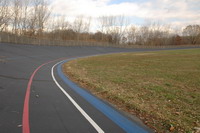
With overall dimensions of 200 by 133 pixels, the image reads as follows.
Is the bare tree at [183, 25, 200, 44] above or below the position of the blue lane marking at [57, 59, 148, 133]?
above

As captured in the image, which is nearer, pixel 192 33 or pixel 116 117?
pixel 116 117

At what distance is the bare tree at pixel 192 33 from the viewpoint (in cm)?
11050

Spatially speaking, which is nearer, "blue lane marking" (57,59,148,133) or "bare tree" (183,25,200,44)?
"blue lane marking" (57,59,148,133)

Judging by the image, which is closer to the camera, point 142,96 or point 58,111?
point 58,111

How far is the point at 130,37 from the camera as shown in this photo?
103750 millimetres

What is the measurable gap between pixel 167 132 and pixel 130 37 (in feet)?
338

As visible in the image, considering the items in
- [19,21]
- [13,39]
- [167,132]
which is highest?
[19,21]

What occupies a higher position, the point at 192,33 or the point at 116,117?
the point at 192,33

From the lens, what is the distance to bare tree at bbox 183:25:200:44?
110 meters

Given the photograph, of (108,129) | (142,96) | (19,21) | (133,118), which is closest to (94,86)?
(142,96)

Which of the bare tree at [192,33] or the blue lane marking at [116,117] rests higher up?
the bare tree at [192,33]

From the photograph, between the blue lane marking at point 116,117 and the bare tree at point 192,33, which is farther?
the bare tree at point 192,33

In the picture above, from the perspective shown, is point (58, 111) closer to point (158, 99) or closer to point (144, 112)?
point (144, 112)

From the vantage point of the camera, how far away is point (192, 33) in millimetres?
115812
